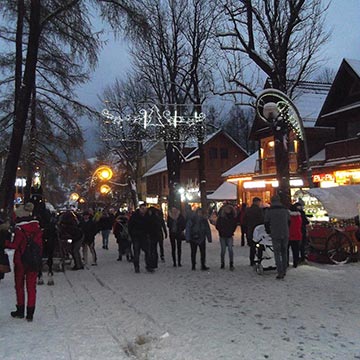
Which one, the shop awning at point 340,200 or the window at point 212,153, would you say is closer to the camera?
the shop awning at point 340,200

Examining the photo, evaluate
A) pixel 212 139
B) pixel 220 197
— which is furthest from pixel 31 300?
pixel 212 139

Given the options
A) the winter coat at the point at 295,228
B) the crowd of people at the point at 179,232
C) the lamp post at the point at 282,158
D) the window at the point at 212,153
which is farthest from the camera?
the window at the point at 212,153

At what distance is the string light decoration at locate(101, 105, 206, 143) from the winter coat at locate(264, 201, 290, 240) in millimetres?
→ 8457

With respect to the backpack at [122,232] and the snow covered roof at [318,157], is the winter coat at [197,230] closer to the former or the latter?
the backpack at [122,232]

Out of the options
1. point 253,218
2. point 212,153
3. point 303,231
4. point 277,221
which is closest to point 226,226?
point 253,218

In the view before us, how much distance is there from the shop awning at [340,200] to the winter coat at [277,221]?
351cm

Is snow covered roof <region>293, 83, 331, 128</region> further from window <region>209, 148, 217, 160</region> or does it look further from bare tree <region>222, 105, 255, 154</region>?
bare tree <region>222, 105, 255, 154</region>

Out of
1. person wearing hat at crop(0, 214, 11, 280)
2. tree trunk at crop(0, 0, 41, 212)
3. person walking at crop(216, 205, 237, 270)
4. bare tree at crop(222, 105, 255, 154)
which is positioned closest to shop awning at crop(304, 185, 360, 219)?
person walking at crop(216, 205, 237, 270)

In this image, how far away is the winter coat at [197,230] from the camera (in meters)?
12.3

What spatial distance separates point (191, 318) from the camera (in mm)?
7113

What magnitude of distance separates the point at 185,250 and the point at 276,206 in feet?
25.9

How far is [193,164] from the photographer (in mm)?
53625

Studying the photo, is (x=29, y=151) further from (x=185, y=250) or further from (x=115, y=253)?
(x=185, y=250)

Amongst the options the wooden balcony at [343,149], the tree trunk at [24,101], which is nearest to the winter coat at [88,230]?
the tree trunk at [24,101]
